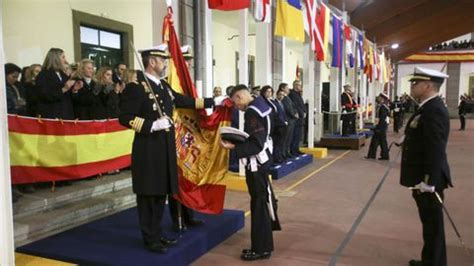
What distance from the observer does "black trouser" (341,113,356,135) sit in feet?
39.7

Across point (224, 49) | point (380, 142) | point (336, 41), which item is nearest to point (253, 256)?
point (380, 142)

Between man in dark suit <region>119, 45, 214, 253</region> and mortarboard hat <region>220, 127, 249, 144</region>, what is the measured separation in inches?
18.3

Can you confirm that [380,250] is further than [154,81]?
Yes

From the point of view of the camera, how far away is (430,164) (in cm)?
315

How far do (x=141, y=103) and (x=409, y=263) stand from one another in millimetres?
2563

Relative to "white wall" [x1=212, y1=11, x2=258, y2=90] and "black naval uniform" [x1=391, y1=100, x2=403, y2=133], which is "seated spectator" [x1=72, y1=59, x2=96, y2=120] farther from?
"black naval uniform" [x1=391, y1=100, x2=403, y2=133]

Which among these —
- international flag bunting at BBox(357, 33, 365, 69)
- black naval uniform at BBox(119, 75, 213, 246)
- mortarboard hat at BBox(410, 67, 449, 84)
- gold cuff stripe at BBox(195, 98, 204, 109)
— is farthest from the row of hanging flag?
mortarboard hat at BBox(410, 67, 449, 84)

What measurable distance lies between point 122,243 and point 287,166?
15.6 feet

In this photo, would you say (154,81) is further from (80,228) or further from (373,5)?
(373,5)

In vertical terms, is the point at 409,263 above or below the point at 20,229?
below

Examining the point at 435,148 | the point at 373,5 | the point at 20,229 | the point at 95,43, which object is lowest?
the point at 20,229

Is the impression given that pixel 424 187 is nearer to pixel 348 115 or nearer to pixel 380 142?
pixel 380 142

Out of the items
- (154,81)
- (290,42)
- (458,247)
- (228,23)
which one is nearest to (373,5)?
(290,42)

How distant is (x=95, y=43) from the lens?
826 centimetres
